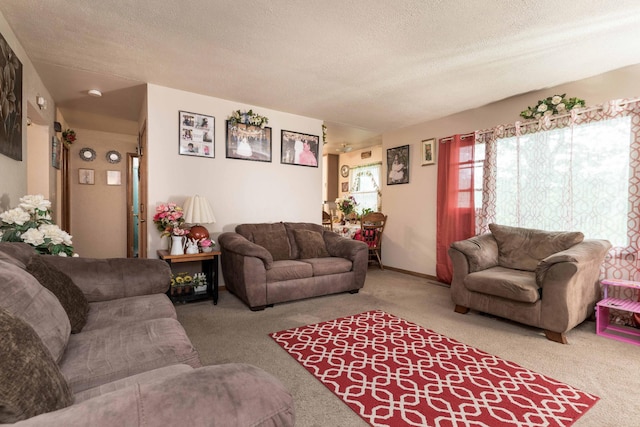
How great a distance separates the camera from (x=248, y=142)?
4.28 meters

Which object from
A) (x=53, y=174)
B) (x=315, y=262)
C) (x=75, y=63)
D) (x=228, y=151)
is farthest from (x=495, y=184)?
(x=53, y=174)

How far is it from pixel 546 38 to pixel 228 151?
3.51 metres

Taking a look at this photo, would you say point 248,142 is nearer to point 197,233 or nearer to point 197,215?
point 197,215

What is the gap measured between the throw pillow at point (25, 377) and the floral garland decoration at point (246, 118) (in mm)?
3680

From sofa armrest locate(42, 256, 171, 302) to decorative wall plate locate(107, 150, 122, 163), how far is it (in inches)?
166

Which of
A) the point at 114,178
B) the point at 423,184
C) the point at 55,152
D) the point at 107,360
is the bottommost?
the point at 107,360

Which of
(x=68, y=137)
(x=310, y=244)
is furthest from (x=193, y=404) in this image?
(x=68, y=137)

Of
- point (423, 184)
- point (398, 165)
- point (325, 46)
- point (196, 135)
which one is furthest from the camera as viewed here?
point (398, 165)

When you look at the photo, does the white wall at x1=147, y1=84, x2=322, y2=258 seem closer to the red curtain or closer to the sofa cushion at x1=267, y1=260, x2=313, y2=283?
the sofa cushion at x1=267, y1=260, x2=313, y2=283

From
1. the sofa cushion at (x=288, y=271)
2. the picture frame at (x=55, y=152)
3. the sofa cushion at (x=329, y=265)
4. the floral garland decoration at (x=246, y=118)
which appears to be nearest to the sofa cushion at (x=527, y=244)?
the sofa cushion at (x=329, y=265)

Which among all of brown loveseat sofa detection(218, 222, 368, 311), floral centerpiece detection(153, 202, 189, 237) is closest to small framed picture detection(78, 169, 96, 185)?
floral centerpiece detection(153, 202, 189, 237)

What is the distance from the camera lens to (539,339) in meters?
2.57

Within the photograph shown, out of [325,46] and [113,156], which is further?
[113,156]

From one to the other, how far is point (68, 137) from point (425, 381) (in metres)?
5.81
